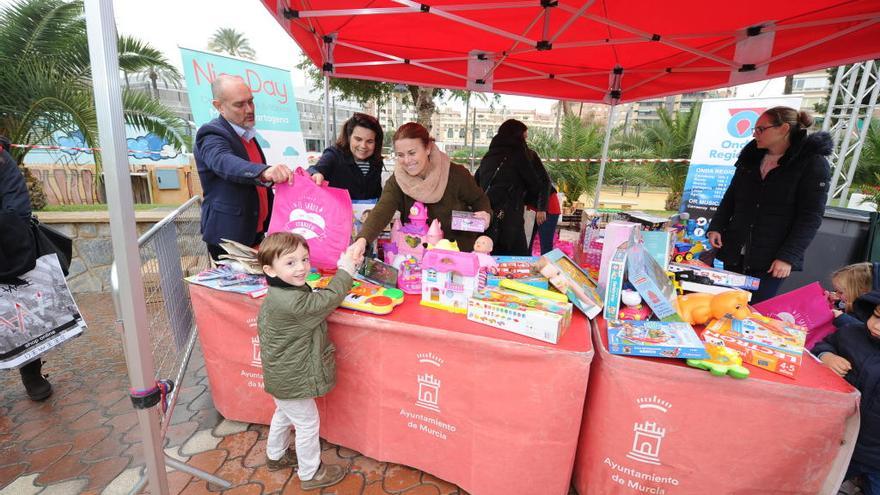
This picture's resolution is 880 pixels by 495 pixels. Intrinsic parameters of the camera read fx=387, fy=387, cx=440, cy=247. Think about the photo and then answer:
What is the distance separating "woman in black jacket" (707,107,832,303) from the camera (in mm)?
2305

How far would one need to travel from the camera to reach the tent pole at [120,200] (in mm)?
1111

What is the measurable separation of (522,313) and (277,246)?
1034 millimetres

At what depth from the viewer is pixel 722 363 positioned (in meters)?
1.42

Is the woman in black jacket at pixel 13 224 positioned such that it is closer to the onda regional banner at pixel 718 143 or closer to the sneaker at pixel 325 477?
the sneaker at pixel 325 477

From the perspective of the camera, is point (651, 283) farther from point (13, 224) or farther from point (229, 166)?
point (13, 224)

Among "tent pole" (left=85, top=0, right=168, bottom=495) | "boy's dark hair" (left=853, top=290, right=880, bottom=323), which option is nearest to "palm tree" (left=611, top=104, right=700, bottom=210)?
"boy's dark hair" (left=853, top=290, right=880, bottom=323)

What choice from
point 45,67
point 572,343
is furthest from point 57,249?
point 45,67

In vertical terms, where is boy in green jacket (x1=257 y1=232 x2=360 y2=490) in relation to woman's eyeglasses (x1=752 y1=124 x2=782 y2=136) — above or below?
below

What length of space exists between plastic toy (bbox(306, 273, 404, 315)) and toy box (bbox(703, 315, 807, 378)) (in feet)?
4.45

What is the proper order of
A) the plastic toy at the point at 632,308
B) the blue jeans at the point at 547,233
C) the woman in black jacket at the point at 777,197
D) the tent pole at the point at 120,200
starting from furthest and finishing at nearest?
the blue jeans at the point at 547,233, the woman in black jacket at the point at 777,197, the plastic toy at the point at 632,308, the tent pole at the point at 120,200

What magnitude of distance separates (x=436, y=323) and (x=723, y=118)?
→ 698 cm

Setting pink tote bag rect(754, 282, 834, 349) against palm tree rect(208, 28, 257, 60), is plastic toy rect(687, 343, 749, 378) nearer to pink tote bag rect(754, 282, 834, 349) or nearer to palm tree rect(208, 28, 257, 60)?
pink tote bag rect(754, 282, 834, 349)

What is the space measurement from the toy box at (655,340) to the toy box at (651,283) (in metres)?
0.06

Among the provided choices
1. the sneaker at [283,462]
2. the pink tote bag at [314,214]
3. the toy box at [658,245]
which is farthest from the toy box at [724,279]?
the sneaker at [283,462]
